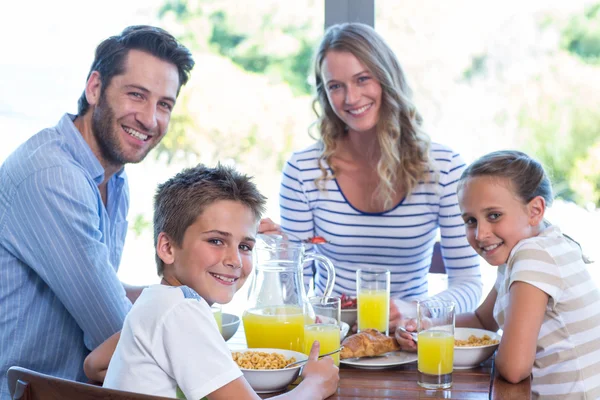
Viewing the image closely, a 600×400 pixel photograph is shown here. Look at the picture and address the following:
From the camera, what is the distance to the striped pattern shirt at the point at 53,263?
1.60 m

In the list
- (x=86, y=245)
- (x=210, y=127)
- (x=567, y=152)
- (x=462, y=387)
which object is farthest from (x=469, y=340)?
(x=210, y=127)

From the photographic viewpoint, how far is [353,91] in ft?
7.29

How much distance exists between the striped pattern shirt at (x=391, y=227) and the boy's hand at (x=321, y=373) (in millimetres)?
862

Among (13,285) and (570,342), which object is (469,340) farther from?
(13,285)

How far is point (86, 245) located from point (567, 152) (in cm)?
314

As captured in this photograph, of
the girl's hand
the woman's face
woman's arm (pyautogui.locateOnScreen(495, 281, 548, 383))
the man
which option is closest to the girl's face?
woman's arm (pyautogui.locateOnScreen(495, 281, 548, 383))

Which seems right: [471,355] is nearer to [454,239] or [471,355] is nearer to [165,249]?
[165,249]

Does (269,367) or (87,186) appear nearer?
(269,367)

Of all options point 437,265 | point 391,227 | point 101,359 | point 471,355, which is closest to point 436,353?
point 471,355

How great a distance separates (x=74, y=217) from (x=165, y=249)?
295 mm

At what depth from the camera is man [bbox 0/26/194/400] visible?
1607 mm

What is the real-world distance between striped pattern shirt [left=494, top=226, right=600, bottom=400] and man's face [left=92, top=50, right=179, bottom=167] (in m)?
0.92

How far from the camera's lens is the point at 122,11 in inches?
189

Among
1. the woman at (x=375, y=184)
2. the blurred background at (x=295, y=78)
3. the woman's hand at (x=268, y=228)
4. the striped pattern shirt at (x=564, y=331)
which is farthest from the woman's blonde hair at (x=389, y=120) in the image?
the blurred background at (x=295, y=78)
